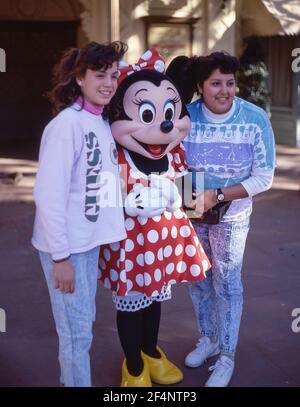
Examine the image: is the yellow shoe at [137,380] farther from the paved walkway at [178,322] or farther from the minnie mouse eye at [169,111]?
the minnie mouse eye at [169,111]

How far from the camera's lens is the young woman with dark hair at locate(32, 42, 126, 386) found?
2.34 meters

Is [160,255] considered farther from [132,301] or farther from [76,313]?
[76,313]

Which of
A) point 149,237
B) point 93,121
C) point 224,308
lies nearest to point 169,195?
point 149,237

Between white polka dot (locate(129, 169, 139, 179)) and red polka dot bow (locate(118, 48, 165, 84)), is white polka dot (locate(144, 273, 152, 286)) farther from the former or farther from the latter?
red polka dot bow (locate(118, 48, 165, 84))

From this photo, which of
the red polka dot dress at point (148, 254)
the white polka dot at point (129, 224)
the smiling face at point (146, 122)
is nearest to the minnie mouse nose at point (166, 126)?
the smiling face at point (146, 122)

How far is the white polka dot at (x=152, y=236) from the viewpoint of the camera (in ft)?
8.92

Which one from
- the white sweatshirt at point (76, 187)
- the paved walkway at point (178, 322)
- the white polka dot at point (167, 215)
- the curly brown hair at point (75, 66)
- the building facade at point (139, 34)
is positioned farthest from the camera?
the building facade at point (139, 34)

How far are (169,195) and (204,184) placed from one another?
0.93 feet

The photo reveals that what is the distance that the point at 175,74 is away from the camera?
297 centimetres

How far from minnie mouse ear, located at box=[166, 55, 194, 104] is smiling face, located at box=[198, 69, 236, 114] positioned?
0.37 feet

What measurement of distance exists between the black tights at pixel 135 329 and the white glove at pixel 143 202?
493mm

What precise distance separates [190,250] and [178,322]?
1.12 m

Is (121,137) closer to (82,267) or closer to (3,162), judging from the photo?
(82,267)

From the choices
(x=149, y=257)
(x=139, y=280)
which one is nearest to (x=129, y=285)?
(x=139, y=280)
